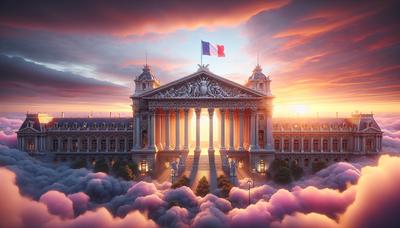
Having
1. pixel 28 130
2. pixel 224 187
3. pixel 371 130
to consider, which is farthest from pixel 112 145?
pixel 371 130

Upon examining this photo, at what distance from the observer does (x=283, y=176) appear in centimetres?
4428

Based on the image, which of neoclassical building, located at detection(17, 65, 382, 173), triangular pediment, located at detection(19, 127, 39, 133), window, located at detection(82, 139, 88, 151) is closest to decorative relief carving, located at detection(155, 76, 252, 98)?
neoclassical building, located at detection(17, 65, 382, 173)

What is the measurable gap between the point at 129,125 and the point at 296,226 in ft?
184

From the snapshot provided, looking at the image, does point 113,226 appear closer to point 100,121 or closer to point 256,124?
point 256,124

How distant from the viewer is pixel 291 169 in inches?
1916

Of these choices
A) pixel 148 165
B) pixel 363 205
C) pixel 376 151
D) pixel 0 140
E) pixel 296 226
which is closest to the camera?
pixel 363 205

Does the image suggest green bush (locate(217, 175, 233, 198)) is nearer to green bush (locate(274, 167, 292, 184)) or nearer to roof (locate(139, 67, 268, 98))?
green bush (locate(274, 167, 292, 184))

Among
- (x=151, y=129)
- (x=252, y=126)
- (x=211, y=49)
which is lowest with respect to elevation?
(x=151, y=129)

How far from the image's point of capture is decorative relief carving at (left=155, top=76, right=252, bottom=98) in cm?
5747

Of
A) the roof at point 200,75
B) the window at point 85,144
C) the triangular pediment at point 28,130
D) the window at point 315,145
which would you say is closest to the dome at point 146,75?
the roof at point 200,75

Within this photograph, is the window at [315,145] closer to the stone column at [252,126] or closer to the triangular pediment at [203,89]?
the stone column at [252,126]

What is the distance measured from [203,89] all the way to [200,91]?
0.76 meters

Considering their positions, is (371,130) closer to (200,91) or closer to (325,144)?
(325,144)

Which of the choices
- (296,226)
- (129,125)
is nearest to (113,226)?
(296,226)
